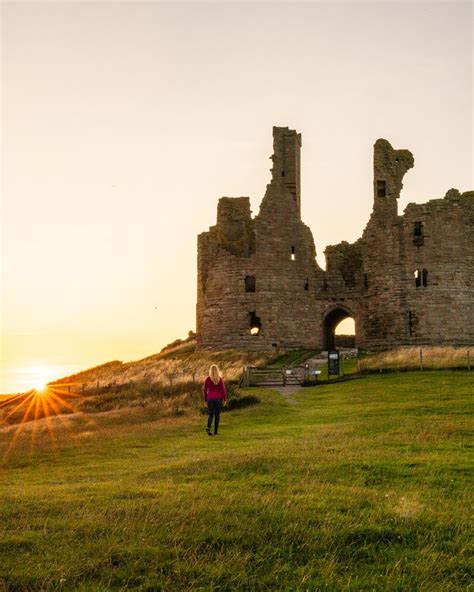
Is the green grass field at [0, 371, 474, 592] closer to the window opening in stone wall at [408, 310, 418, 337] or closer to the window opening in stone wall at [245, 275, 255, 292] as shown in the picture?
the window opening in stone wall at [408, 310, 418, 337]

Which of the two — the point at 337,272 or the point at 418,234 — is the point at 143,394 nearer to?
the point at 337,272

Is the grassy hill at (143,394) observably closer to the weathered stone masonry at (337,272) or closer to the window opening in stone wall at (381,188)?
the weathered stone masonry at (337,272)

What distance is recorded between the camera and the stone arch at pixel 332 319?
45.5 metres

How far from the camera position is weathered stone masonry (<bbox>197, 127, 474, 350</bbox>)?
41.2 meters

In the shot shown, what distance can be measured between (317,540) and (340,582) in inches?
40.7

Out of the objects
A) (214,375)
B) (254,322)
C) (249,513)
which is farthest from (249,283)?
(249,513)

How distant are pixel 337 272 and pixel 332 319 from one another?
399cm

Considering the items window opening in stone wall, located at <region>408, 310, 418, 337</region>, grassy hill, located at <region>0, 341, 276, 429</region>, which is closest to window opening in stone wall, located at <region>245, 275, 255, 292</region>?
grassy hill, located at <region>0, 341, 276, 429</region>

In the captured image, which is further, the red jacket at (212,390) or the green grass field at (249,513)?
the red jacket at (212,390)

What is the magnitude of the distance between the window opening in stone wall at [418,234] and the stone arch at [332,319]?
6.45 meters

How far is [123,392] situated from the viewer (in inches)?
1240

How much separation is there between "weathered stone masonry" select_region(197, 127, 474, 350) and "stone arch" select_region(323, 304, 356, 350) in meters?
0.14

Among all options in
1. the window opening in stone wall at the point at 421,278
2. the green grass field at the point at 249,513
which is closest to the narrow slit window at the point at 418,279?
the window opening in stone wall at the point at 421,278

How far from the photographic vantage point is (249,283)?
44.5 meters
